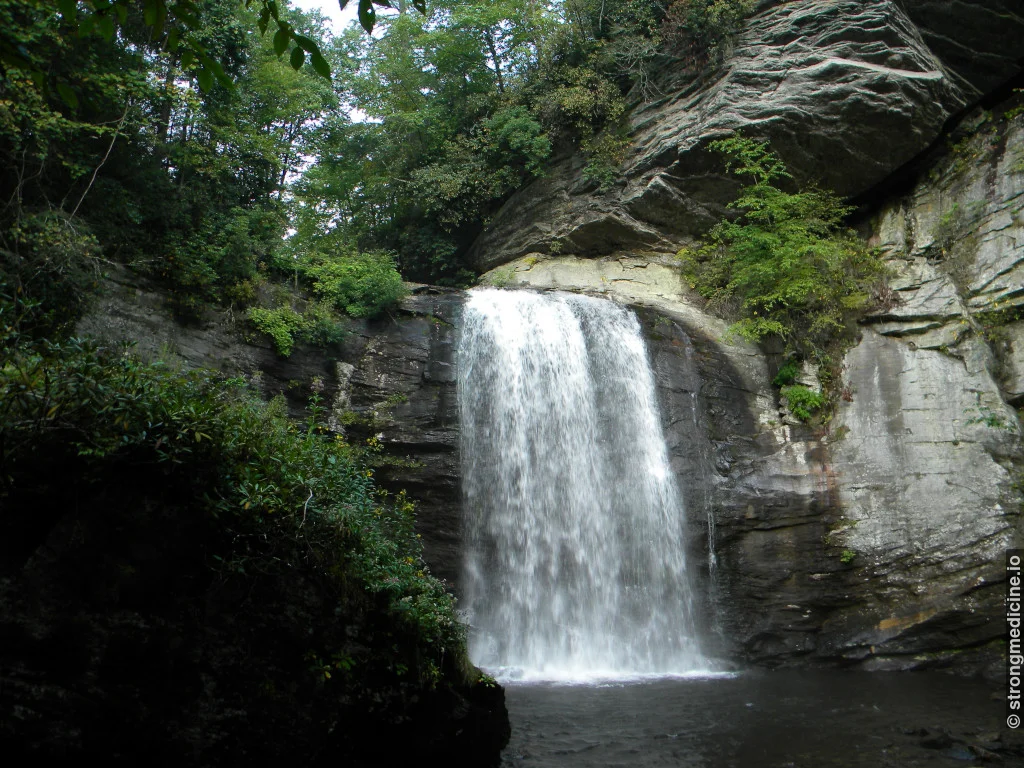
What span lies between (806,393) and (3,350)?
11946 millimetres

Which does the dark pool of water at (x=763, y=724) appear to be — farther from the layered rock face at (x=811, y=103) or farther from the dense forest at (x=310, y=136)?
the layered rock face at (x=811, y=103)

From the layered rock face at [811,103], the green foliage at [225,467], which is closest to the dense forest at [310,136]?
the layered rock face at [811,103]

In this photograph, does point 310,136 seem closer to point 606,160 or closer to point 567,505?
point 606,160

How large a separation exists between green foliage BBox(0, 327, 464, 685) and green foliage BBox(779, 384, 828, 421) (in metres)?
→ 9.02

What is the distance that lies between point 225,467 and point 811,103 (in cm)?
1396

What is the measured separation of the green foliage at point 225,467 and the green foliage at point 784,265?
33.7 ft

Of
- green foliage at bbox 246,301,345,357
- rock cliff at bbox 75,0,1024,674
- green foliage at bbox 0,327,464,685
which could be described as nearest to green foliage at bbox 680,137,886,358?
rock cliff at bbox 75,0,1024,674

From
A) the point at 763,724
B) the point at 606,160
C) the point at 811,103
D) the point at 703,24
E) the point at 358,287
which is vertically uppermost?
the point at 703,24

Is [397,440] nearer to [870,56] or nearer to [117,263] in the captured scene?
[117,263]

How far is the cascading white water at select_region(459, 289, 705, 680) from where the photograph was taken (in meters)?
10.3

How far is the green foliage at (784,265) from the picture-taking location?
526 inches

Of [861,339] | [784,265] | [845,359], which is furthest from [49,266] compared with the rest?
[861,339]

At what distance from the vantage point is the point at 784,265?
13.6 m

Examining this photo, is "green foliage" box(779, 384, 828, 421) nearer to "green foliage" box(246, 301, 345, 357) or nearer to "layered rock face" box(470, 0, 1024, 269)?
"layered rock face" box(470, 0, 1024, 269)
